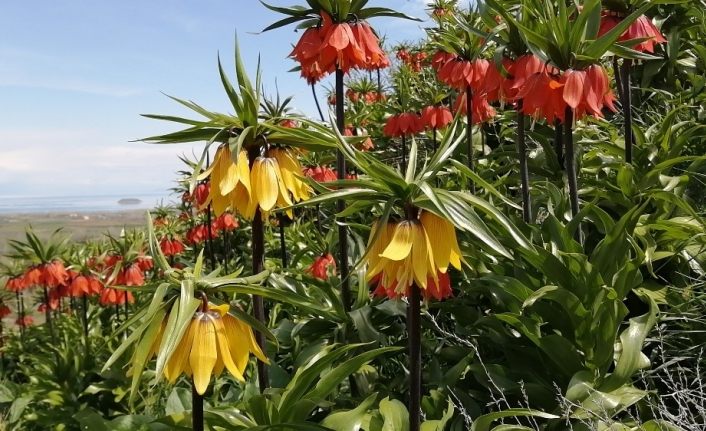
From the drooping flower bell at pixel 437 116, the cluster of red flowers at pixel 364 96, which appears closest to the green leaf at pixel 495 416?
the drooping flower bell at pixel 437 116

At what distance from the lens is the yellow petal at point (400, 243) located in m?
1.33

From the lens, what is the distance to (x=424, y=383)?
2213 millimetres

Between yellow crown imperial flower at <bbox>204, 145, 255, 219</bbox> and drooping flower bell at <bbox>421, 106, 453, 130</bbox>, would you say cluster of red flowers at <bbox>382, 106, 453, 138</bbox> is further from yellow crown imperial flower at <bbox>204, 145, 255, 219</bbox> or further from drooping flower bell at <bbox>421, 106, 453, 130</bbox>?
yellow crown imperial flower at <bbox>204, 145, 255, 219</bbox>

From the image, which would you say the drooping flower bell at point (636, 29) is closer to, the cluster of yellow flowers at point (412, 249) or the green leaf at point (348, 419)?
the cluster of yellow flowers at point (412, 249)

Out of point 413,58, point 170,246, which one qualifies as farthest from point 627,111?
point 413,58

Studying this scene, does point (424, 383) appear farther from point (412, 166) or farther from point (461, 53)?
point (461, 53)

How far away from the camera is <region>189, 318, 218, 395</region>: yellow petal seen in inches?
50.3

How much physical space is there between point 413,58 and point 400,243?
8042 mm

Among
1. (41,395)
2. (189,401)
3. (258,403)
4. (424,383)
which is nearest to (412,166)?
(258,403)

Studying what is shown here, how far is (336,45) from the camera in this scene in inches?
93.7

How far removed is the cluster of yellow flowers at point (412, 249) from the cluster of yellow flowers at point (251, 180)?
0.39 m

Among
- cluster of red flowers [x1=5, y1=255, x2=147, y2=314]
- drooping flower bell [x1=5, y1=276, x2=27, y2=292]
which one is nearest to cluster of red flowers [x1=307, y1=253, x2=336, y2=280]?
cluster of red flowers [x1=5, y1=255, x2=147, y2=314]

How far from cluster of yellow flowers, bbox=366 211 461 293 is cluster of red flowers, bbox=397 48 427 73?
6.90 metres

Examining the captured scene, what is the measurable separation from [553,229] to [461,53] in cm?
147
